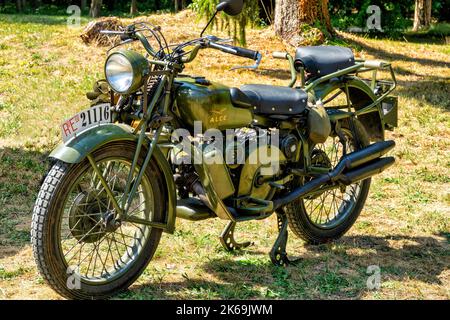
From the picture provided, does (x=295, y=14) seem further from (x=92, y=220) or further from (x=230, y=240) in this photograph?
(x=92, y=220)

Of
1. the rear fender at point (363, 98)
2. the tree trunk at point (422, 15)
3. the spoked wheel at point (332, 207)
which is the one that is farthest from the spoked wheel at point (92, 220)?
the tree trunk at point (422, 15)

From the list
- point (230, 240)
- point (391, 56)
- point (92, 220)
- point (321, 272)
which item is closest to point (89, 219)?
point (92, 220)

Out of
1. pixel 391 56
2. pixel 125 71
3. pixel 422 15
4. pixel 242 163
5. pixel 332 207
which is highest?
pixel 125 71

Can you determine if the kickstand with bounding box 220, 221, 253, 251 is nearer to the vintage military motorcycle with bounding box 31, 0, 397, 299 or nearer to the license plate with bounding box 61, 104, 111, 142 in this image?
the vintage military motorcycle with bounding box 31, 0, 397, 299

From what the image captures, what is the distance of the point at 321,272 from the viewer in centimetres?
499

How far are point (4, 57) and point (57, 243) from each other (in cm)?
865

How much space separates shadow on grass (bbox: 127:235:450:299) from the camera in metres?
4.61

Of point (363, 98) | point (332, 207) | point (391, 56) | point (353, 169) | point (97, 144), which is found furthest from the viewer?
point (391, 56)

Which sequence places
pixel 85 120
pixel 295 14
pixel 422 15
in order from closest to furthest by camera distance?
pixel 85 120 < pixel 295 14 < pixel 422 15

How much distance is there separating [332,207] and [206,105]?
6.48 ft

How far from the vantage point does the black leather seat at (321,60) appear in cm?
537

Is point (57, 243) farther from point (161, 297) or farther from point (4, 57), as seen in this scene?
point (4, 57)

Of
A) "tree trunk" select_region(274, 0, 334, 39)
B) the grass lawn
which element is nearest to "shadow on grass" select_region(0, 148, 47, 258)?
the grass lawn

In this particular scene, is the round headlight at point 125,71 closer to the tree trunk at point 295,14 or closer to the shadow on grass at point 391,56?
the tree trunk at point 295,14
